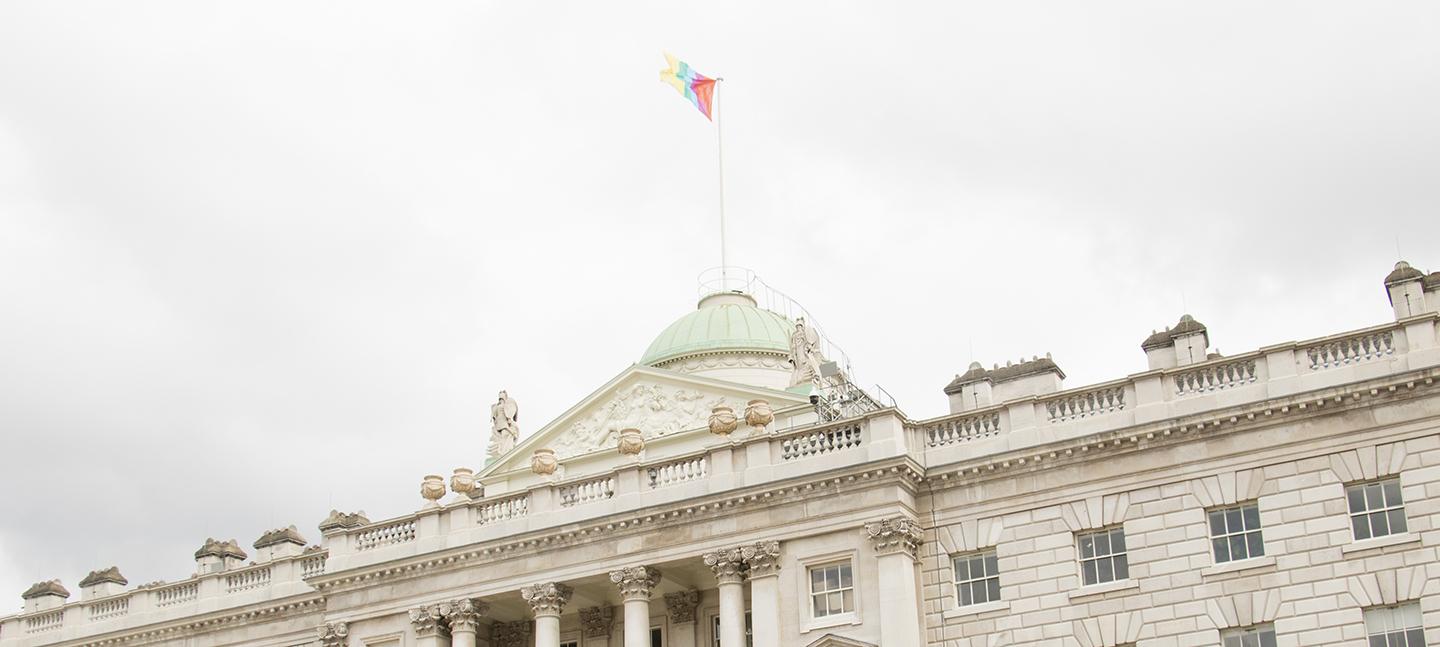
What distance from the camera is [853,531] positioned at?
4066 centimetres

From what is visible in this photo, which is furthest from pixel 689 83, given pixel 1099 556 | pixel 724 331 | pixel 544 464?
pixel 1099 556

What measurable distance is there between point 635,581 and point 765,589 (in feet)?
12.3

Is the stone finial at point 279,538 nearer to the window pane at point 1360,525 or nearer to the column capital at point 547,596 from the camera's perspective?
the column capital at point 547,596

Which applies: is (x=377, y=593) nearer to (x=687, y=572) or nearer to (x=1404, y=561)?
(x=687, y=572)

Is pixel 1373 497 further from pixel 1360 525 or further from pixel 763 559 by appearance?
pixel 763 559

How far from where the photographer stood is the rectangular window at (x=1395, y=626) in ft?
115

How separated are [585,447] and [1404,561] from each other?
2675 centimetres

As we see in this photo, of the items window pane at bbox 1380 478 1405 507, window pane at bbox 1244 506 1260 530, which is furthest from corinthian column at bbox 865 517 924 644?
window pane at bbox 1380 478 1405 507

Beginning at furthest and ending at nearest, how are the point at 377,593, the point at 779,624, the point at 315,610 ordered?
1. the point at 315,610
2. the point at 377,593
3. the point at 779,624

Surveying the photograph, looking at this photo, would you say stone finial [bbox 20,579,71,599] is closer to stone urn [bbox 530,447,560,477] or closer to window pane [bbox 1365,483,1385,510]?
stone urn [bbox 530,447,560,477]

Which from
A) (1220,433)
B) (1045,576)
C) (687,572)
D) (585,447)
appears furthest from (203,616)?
(1220,433)

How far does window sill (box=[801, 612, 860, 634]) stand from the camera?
40.1 meters

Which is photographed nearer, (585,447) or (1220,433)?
(1220,433)

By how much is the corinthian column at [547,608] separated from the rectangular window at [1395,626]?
1988cm
